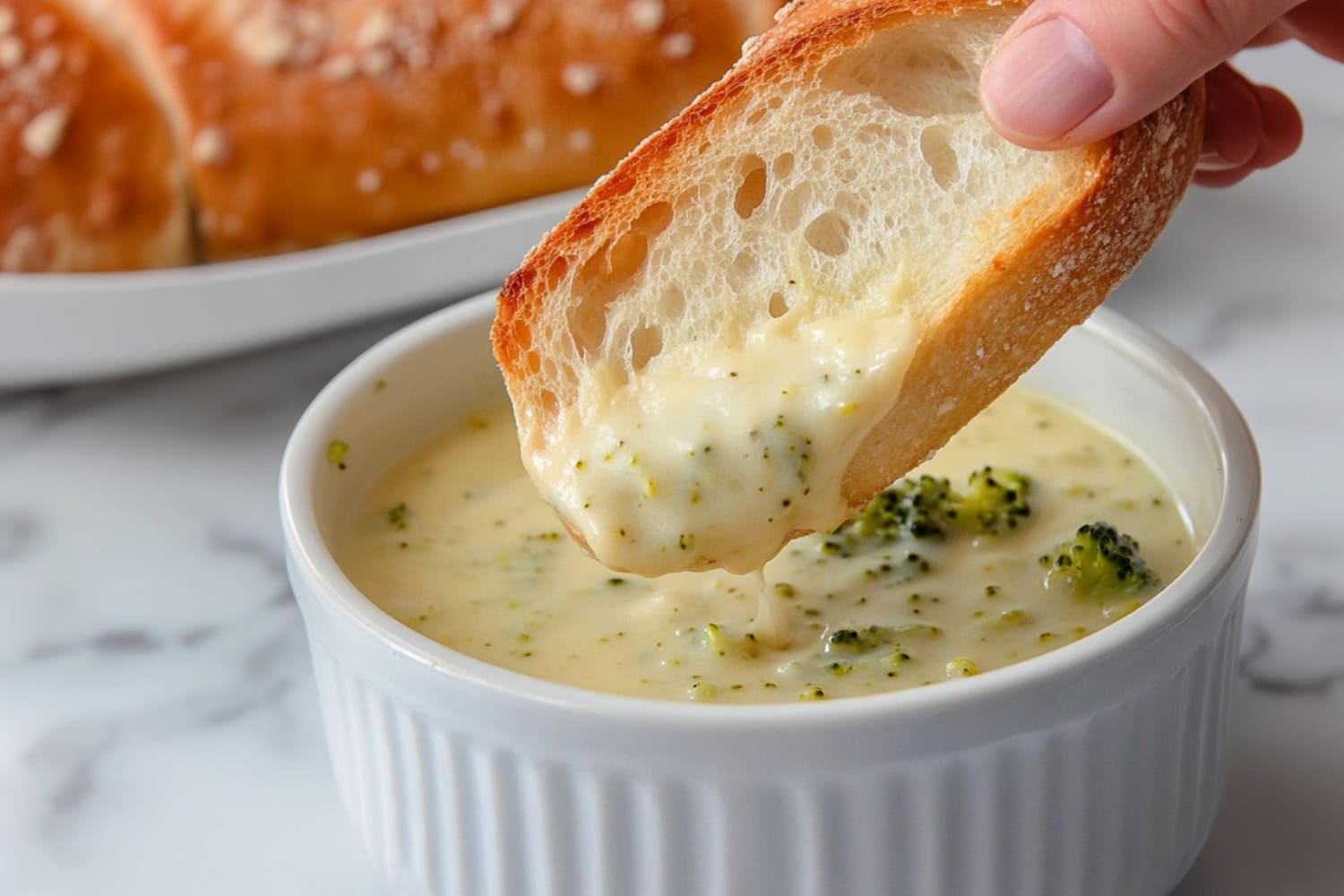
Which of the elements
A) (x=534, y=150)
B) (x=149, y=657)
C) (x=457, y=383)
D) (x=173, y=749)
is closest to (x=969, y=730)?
(x=457, y=383)

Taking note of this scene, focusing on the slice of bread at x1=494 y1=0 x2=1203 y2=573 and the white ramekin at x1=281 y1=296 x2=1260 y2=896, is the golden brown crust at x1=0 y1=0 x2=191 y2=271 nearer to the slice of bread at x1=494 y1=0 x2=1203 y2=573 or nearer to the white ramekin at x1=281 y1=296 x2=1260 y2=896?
the white ramekin at x1=281 y1=296 x2=1260 y2=896

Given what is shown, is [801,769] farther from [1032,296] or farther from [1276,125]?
[1276,125]

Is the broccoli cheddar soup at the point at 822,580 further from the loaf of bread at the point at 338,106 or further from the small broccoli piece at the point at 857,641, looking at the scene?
the loaf of bread at the point at 338,106

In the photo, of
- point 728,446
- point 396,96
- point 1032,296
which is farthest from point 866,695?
point 396,96

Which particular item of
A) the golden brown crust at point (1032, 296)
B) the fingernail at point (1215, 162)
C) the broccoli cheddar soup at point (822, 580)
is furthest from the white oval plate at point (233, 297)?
the golden brown crust at point (1032, 296)

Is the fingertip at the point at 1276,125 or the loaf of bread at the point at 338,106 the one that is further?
the loaf of bread at the point at 338,106

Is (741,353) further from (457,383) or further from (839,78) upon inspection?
(457,383)

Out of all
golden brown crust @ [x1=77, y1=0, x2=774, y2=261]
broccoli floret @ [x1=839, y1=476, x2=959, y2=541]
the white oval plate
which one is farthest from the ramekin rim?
golden brown crust @ [x1=77, y1=0, x2=774, y2=261]
